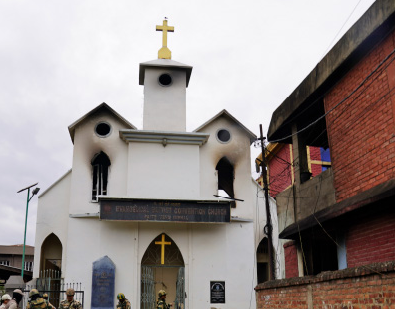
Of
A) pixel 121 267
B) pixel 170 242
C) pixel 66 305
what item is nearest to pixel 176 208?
pixel 170 242

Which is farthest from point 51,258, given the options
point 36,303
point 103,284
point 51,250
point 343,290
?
point 343,290

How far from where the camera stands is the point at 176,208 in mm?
17906

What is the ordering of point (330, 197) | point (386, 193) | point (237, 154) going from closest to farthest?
point (386, 193) → point (330, 197) → point (237, 154)

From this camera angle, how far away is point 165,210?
1783cm

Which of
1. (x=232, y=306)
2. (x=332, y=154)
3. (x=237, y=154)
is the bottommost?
(x=232, y=306)

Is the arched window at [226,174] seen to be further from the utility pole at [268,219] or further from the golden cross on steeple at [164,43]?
the golden cross on steeple at [164,43]

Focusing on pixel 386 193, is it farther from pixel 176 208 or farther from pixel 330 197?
pixel 176 208

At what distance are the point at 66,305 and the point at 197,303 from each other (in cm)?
816

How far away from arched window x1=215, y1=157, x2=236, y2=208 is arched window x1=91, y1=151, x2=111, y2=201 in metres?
4.51

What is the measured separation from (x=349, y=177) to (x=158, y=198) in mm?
9410

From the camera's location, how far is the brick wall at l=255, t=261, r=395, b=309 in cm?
594

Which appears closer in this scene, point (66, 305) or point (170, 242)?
point (66, 305)

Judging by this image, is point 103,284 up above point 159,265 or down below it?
below

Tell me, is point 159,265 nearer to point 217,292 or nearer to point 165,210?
point 165,210
